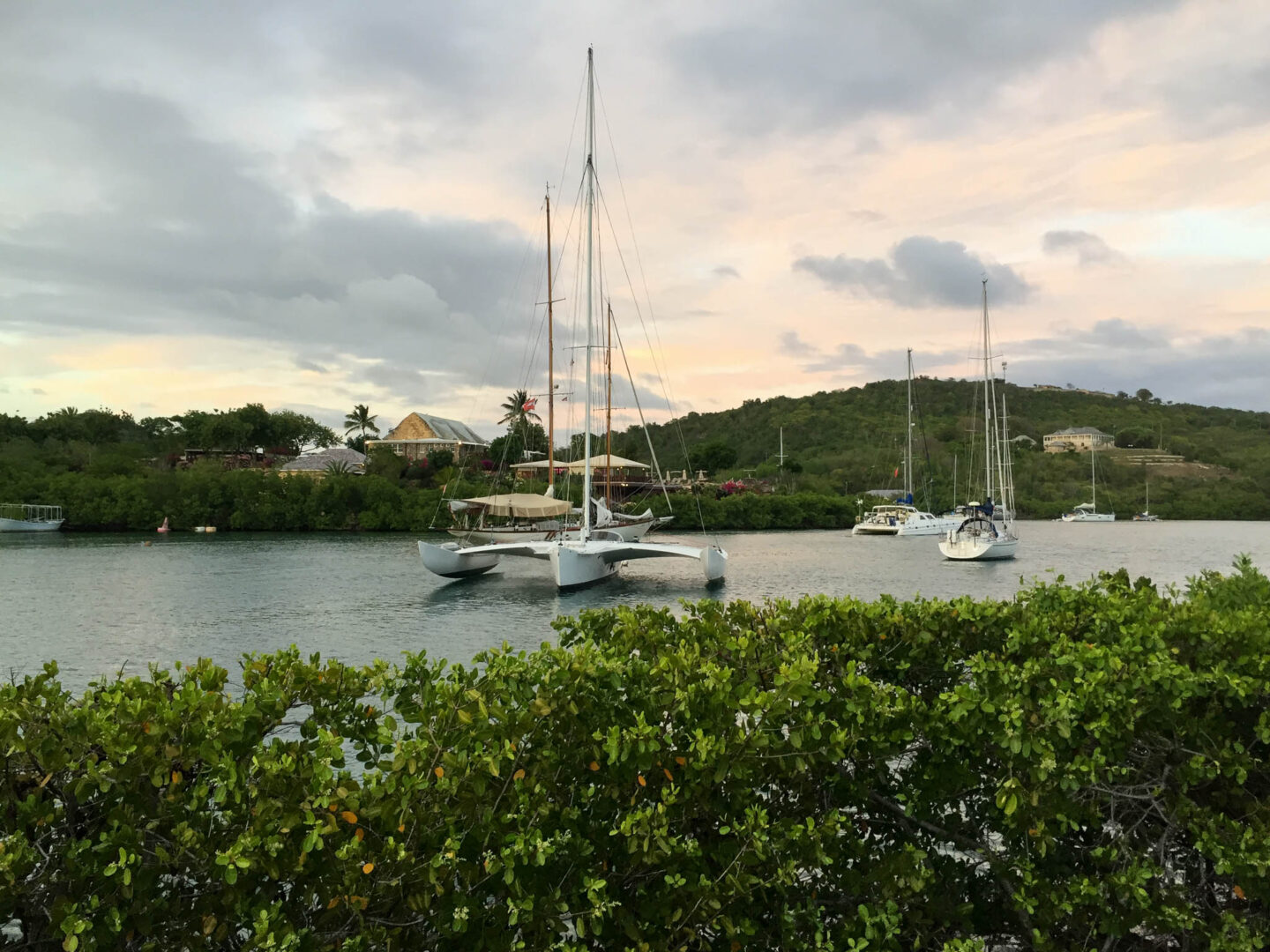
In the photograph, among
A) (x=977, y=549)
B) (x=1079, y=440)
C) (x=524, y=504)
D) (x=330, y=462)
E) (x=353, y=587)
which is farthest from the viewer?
(x=1079, y=440)

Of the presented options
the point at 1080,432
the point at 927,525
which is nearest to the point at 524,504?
the point at 927,525

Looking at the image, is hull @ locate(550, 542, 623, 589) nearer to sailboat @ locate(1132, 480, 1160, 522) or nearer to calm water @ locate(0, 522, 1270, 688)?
calm water @ locate(0, 522, 1270, 688)

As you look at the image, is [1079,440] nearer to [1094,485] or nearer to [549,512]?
[1094,485]

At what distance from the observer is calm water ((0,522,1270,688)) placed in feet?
64.0

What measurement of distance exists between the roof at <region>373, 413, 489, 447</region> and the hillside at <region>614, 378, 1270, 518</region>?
70.3ft

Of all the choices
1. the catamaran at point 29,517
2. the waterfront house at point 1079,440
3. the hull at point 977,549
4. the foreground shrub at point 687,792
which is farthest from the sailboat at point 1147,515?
the catamaran at point 29,517

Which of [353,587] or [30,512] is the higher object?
[30,512]

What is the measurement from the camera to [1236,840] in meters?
3.19

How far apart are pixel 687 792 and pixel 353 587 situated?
30138mm

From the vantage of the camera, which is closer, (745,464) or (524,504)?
(524,504)

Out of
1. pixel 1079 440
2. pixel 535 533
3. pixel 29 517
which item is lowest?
pixel 29 517

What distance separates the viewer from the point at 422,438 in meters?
107

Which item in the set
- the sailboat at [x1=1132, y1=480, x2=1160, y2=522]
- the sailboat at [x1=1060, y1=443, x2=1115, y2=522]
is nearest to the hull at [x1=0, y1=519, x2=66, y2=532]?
the sailboat at [x1=1060, y1=443, x2=1115, y2=522]

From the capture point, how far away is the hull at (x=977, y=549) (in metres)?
42.3
